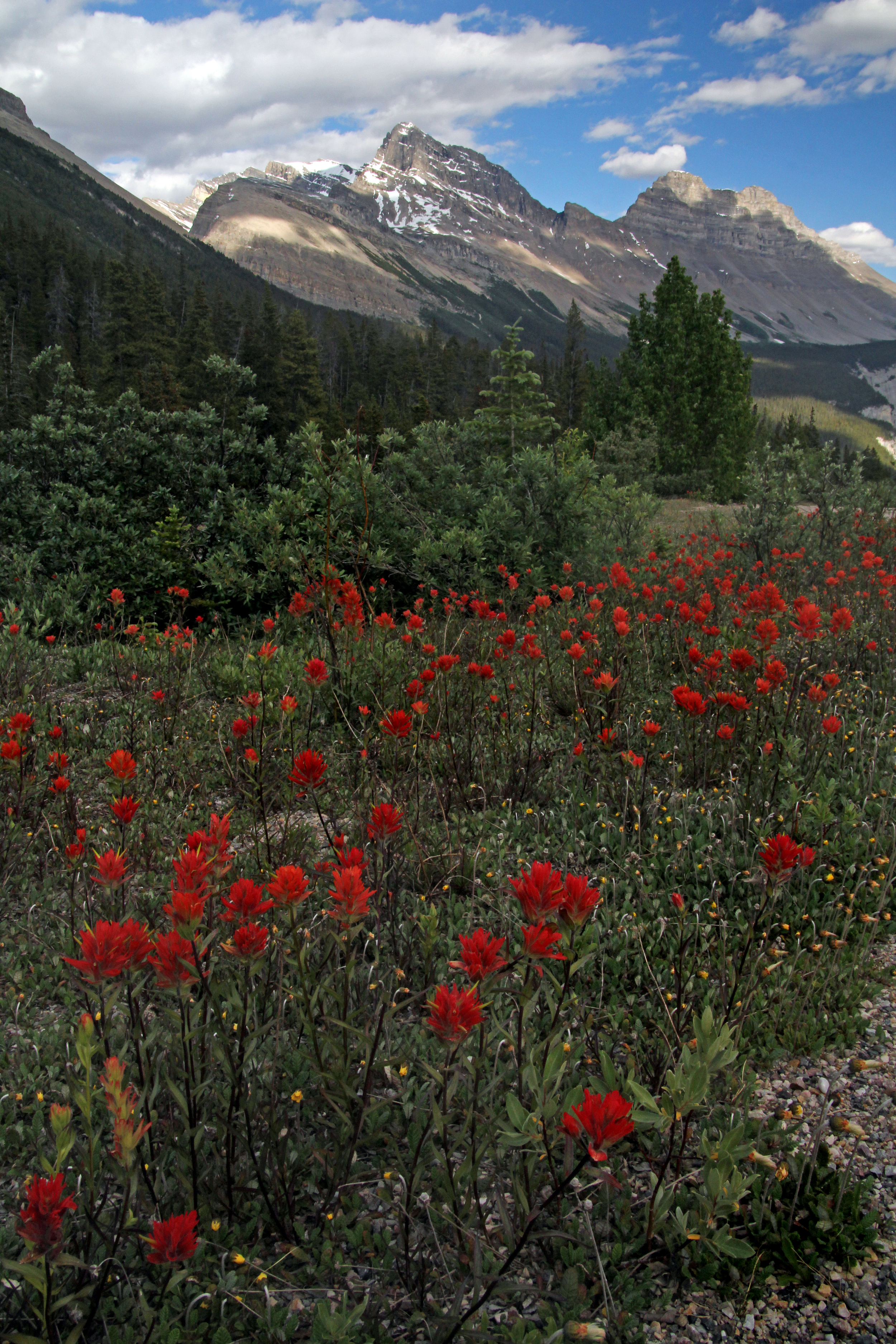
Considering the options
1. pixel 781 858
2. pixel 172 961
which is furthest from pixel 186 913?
pixel 781 858

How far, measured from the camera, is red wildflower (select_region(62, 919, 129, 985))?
121cm

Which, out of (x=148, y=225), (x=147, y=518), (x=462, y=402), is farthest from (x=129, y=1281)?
(x=148, y=225)

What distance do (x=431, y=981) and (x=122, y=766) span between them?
47.8 inches

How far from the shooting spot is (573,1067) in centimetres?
209

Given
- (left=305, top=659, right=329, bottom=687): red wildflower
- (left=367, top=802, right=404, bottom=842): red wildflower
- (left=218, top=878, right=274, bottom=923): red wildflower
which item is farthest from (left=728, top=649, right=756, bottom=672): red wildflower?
(left=218, top=878, right=274, bottom=923): red wildflower

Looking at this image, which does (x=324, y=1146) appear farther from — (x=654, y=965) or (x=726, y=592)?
(x=726, y=592)

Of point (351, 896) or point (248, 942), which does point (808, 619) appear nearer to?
point (351, 896)

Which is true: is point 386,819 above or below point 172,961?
above

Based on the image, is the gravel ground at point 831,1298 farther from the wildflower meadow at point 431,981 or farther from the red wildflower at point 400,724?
the red wildflower at point 400,724

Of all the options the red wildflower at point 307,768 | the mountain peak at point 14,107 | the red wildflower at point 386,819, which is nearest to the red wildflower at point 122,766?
the red wildflower at point 307,768

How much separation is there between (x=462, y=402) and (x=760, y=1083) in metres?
76.4

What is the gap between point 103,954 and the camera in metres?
1.23

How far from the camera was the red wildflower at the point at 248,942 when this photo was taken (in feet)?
4.49

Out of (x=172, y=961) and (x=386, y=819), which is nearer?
(x=172, y=961)
